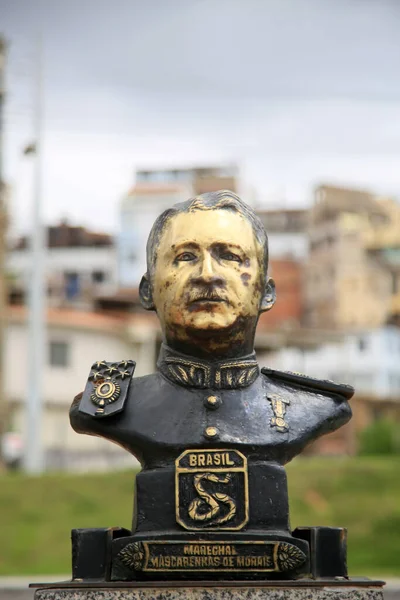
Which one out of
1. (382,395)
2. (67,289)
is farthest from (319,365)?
(67,289)

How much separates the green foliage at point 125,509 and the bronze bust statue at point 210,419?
9.00m

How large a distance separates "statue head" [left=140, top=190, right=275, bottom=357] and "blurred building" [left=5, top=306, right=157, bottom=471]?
29077mm

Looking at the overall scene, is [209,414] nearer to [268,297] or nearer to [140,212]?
[268,297]

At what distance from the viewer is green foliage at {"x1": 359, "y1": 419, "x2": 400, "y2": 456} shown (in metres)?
28.8

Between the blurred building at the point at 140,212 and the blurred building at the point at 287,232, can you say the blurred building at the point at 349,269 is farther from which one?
the blurred building at the point at 140,212

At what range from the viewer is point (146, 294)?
582cm

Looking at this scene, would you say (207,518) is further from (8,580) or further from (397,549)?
(397,549)

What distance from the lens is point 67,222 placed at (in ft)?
180

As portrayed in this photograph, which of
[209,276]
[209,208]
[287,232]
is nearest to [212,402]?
[209,276]

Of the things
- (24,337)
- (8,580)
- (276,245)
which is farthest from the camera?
(276,245)

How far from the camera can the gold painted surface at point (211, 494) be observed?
5.30 metres

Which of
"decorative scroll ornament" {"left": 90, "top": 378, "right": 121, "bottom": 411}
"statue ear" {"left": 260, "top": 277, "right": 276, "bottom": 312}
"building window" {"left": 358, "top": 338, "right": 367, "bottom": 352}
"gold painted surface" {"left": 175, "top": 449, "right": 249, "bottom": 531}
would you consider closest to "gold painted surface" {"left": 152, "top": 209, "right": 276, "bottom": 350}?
"statue ear" {"left": 260, "top": 277, "right": 276, "bottom": 312}

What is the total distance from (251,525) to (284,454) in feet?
1.16

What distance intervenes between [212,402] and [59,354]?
30476 mm
